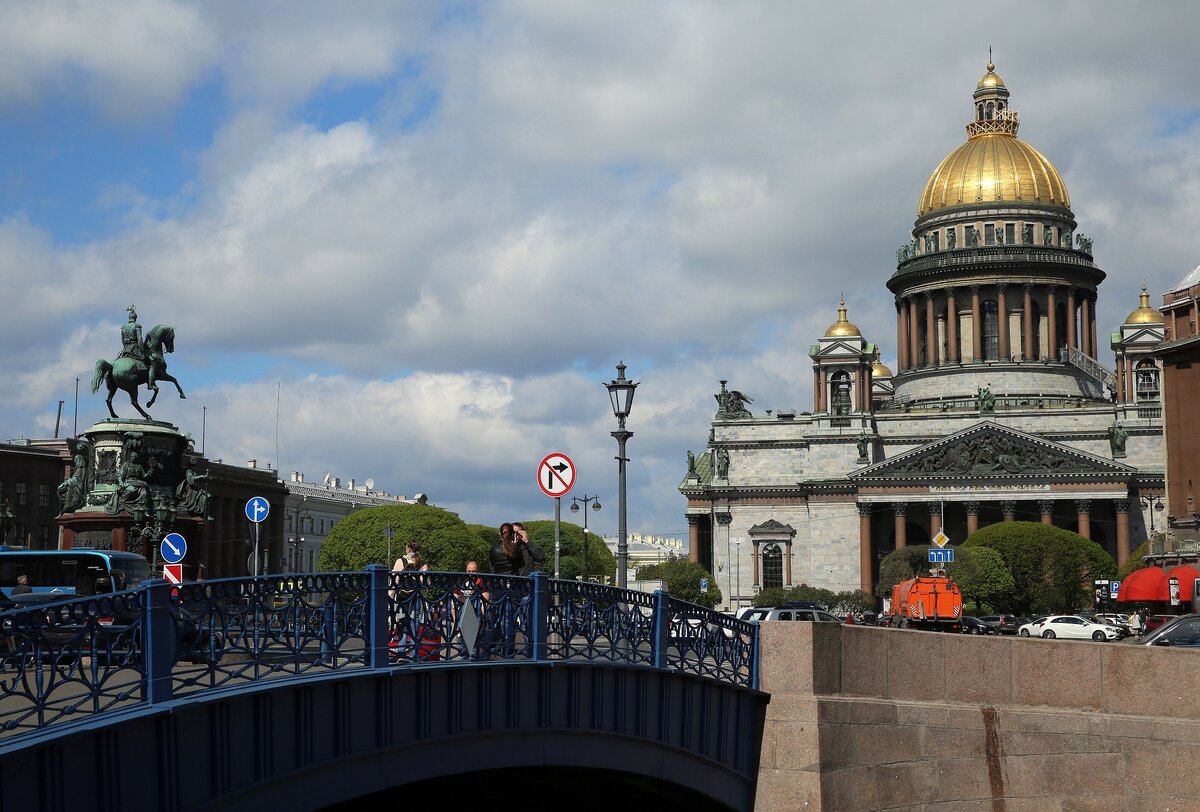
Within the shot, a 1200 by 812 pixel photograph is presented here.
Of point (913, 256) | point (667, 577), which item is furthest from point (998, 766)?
point (913, 256)

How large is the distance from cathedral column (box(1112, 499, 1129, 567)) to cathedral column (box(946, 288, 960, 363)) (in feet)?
70.1

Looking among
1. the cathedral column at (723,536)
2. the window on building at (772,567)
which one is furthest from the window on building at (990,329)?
the cathedral column at (723,536)

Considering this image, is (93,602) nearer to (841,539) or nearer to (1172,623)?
(1172,623)

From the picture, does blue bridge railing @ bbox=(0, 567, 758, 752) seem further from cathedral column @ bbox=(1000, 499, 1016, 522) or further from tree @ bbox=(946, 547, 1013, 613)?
cathedral column @ bbox=(1000, 499, 1016, 522)

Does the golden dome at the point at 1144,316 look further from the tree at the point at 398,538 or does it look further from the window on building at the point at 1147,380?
the tree at the point at 398,538

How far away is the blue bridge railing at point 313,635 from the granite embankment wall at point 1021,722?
217 cm

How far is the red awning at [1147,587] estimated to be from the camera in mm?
62009

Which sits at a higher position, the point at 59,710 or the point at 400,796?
the point at 59,710

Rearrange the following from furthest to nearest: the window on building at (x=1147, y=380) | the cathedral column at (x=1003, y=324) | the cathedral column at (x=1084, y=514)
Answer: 1. the cathedral column at (x=1003, y=324)
2. the window on building at (x=1147, y=380)
3. the cathedral column at (x=1084, y=514)

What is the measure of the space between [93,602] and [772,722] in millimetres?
12044

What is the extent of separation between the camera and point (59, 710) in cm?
1250

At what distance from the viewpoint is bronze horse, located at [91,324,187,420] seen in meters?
42.1

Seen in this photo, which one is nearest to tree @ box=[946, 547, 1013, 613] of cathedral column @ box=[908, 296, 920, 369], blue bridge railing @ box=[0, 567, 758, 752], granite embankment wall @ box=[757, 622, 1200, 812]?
cathedral column @ box=[908, 296, 920, 369]

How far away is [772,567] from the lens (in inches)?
4828
